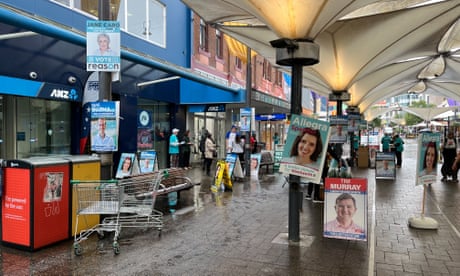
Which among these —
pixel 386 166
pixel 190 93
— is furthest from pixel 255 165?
pixel 386 166

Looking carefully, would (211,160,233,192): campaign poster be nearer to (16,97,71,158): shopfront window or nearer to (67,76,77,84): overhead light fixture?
(16,97,71,158): shopfront window

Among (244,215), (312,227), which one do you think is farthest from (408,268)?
(244,215)

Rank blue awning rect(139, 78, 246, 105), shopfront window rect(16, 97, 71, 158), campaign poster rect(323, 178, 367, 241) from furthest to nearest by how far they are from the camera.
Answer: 1. blue awning rect(139, 78, 246, 105)
2. shopfront window rect(16, 97, 71, 158)
3. campaign poster rect(323, 178, 367, 241)

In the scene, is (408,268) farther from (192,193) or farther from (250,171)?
(250,171)

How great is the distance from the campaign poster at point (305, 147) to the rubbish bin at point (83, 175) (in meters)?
3.31

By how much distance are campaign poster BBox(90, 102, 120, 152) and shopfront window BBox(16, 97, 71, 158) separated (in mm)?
4281

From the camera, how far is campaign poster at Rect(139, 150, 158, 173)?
40.4 feet

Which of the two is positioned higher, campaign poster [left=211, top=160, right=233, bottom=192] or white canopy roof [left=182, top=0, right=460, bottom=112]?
white canopy roof [left=182, top=0, right=460, bottom=112]

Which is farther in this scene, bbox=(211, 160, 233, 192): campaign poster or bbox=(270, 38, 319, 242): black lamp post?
bbox=(211, 160, 233, 192): campaign poster

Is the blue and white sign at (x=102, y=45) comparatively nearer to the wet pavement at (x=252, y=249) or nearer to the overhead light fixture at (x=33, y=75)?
the wet pavement at (x=252, y=249)

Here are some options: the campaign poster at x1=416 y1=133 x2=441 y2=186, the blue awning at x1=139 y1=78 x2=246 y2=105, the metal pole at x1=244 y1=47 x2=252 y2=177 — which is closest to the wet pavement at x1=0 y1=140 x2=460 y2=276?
the campaign poster at x1=416 y1=133 x2=441 y2=186

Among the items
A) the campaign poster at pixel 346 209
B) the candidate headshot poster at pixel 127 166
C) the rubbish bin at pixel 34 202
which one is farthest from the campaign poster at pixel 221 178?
the rubbish bin at pixel 34 202

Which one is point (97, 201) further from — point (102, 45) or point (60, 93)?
point (60, 93)

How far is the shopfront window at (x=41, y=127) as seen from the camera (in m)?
10.5
